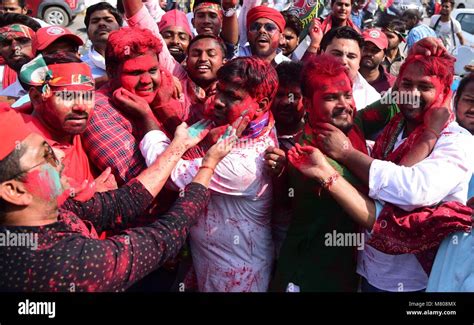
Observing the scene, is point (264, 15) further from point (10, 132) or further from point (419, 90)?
point (10, 132)

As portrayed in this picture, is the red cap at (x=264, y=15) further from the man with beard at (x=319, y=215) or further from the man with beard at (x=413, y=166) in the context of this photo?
the man with beard at (x=413, y=166)

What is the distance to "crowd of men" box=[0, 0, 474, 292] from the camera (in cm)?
190

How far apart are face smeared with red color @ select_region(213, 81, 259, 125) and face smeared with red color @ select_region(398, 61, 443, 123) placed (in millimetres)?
753

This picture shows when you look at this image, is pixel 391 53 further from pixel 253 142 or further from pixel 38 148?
pixel 38 148

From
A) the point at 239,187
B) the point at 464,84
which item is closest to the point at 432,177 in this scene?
the point at 239,187

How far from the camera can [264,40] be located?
4.17 meters

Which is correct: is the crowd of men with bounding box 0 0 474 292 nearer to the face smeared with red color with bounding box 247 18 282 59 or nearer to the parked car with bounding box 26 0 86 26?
the face smeared with red color with bounding box 247 18 282 59

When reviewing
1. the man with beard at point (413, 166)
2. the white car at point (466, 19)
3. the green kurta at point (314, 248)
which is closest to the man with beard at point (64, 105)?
the green kurta at point (314, 248)

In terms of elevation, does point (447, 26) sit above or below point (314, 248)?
above

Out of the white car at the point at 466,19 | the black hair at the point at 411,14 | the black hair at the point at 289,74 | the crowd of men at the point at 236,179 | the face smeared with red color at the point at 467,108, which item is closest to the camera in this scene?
the crowd of men at the point at 236,179

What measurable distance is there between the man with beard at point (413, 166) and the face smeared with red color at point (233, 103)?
40 cm

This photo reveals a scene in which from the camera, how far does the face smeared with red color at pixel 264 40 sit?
13.7ft

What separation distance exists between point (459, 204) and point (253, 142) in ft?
3.28

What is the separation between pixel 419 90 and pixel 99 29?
10.0 ft
